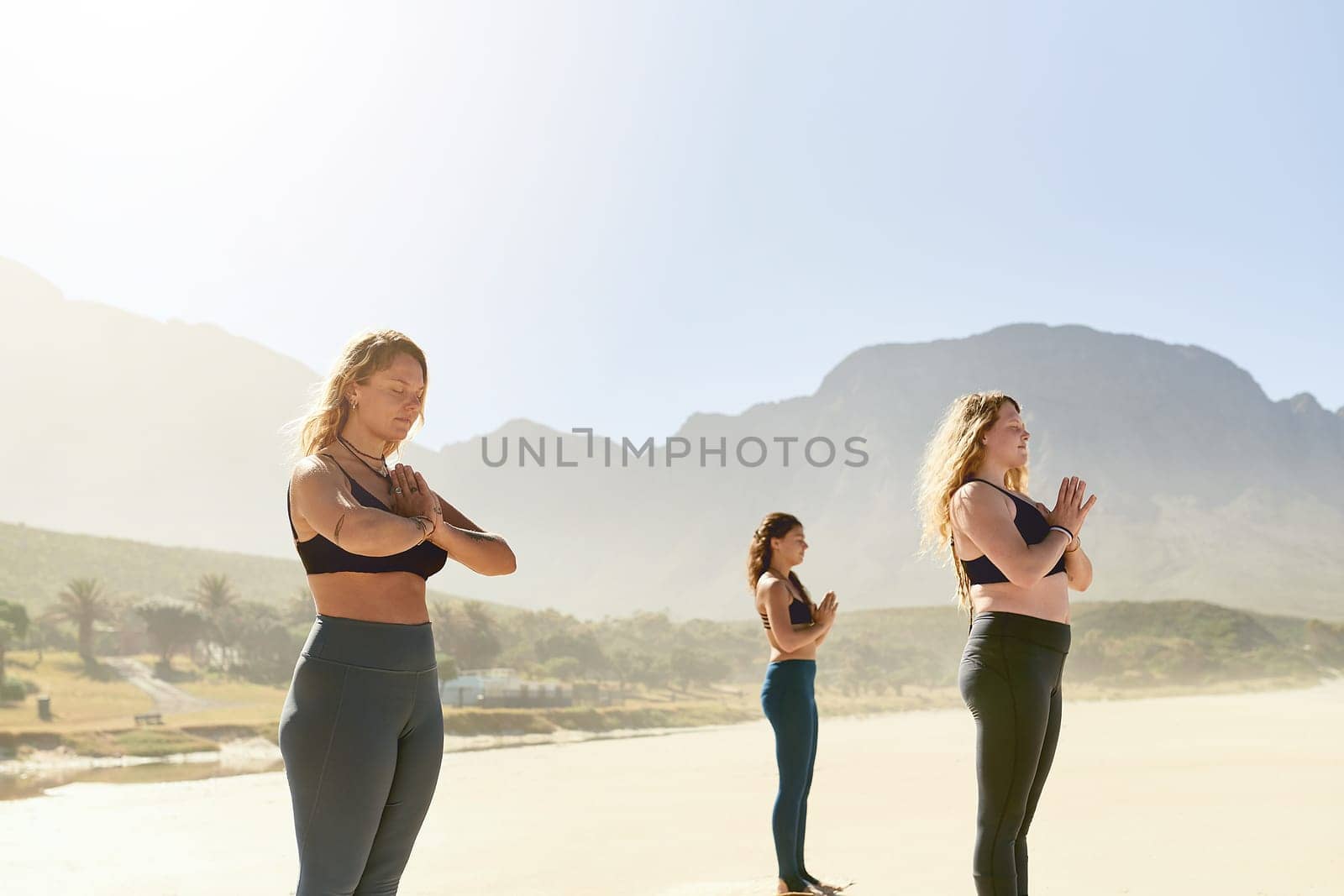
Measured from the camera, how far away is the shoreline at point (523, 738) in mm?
25453

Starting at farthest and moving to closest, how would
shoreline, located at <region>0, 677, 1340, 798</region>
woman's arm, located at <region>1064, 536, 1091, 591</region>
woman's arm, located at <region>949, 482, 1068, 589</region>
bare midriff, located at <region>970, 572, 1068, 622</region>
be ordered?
shoreline, located at <region>0, 677, 1340, 798</region> < woman's arm, located at <region>1064, 536, 1091, 591</region> < bare midriff, located at <region>970, 572, 1068, 622</region> < woman's arm, located at <region>949, 482, 1068, 589</region>

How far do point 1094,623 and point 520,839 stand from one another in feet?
217

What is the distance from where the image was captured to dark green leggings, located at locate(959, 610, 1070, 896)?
3.18 m

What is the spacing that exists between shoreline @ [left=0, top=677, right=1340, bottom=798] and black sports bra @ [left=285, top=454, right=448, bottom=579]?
28.8 feet

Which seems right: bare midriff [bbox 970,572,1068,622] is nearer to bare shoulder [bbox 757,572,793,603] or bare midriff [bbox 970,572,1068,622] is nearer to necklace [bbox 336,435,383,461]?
necklace [bbox 336,435,383,461]

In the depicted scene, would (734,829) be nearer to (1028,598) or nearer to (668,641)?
(1028,598)

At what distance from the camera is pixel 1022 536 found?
128 inches

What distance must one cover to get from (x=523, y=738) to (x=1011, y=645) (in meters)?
34.0

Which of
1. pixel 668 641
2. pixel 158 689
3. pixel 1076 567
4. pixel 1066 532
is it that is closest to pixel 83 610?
pixel 158 689

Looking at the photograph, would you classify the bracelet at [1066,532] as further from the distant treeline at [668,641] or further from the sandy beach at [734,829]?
the distant treeline at [668,641]

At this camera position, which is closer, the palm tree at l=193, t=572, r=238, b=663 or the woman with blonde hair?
the woman with blonde hair

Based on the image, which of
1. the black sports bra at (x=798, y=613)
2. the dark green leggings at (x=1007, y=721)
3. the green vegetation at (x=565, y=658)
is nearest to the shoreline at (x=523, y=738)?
the green vegetation at (x=565, y=658)

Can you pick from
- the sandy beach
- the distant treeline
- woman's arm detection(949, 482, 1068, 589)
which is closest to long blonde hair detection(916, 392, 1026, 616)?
woman's arm detection(949, 482, 1068, 589)

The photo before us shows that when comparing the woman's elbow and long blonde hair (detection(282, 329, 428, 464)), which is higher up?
long blonde hair (detection(282, 329, 428, 464))
